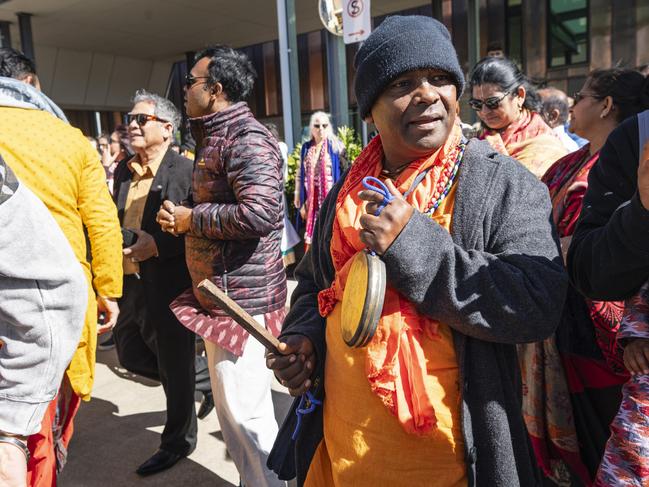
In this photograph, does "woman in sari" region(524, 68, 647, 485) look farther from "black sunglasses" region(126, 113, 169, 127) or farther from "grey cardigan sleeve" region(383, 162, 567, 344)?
"black sunglasses" region(126, 113, 169, 127)

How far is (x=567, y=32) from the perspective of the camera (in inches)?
463

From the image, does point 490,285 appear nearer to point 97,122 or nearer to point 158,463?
point 158,463

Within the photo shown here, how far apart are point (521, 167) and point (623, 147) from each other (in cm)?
34

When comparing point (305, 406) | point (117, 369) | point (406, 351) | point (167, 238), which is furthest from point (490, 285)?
point (117, 369)

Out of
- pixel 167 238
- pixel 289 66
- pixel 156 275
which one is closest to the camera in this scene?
Answer: pixel 167 238

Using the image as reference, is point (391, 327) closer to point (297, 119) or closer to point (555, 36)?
point (297, 119)

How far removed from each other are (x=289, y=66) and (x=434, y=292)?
8.17 metres

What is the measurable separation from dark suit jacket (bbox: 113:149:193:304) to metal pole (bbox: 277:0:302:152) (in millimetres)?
5506

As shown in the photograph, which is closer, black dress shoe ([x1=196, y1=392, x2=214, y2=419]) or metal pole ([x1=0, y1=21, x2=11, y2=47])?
black dress shoe ([x1=196, y1=392, x2=214, y2=419])

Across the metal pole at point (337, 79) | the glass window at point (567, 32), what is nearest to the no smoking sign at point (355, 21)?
the metal pole at point (337, 79)

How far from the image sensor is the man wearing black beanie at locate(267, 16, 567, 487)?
1.20m

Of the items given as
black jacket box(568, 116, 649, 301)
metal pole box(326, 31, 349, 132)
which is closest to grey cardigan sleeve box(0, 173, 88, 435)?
black jacket box(568, 116, 649, 301)

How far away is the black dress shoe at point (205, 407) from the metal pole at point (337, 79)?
18.7 ft

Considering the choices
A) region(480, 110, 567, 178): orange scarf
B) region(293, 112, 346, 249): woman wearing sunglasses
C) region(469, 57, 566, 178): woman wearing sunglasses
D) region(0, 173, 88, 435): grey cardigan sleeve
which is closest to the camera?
region(0, 173, 88, 435): grey cardigan sleeve
